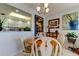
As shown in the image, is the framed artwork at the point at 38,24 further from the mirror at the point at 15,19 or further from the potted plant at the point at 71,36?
the potted plant at the point at 71,36

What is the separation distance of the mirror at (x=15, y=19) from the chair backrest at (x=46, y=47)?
24 cm

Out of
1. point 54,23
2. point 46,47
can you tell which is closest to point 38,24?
point 54,23

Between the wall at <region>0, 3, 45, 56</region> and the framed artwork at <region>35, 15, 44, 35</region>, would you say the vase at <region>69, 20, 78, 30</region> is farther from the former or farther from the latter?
the wall at <region>0, 3, 45, 56</region>

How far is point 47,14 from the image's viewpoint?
58.5 inches

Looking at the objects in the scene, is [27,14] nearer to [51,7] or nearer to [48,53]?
[51,7]

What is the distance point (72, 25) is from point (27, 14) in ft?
1.92

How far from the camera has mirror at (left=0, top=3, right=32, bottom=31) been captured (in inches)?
61.7

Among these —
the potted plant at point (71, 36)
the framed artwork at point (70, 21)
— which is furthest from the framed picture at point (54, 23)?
the potted plant at point (71, 36)

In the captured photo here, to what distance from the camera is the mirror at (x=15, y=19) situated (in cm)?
157

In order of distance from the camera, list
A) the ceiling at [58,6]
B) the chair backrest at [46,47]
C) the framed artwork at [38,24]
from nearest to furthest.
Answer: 1. the ceiling at [58,6]
2. the chair backrest at [46,47]
3. the framed artwork at [38,24]

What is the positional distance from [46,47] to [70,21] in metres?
0.43

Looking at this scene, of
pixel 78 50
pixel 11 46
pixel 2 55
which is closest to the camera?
Answer: pixel 2 55

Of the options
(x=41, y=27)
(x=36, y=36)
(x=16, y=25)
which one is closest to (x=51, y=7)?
(x=41, y=27)

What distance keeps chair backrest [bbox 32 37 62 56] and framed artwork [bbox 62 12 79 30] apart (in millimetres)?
232
